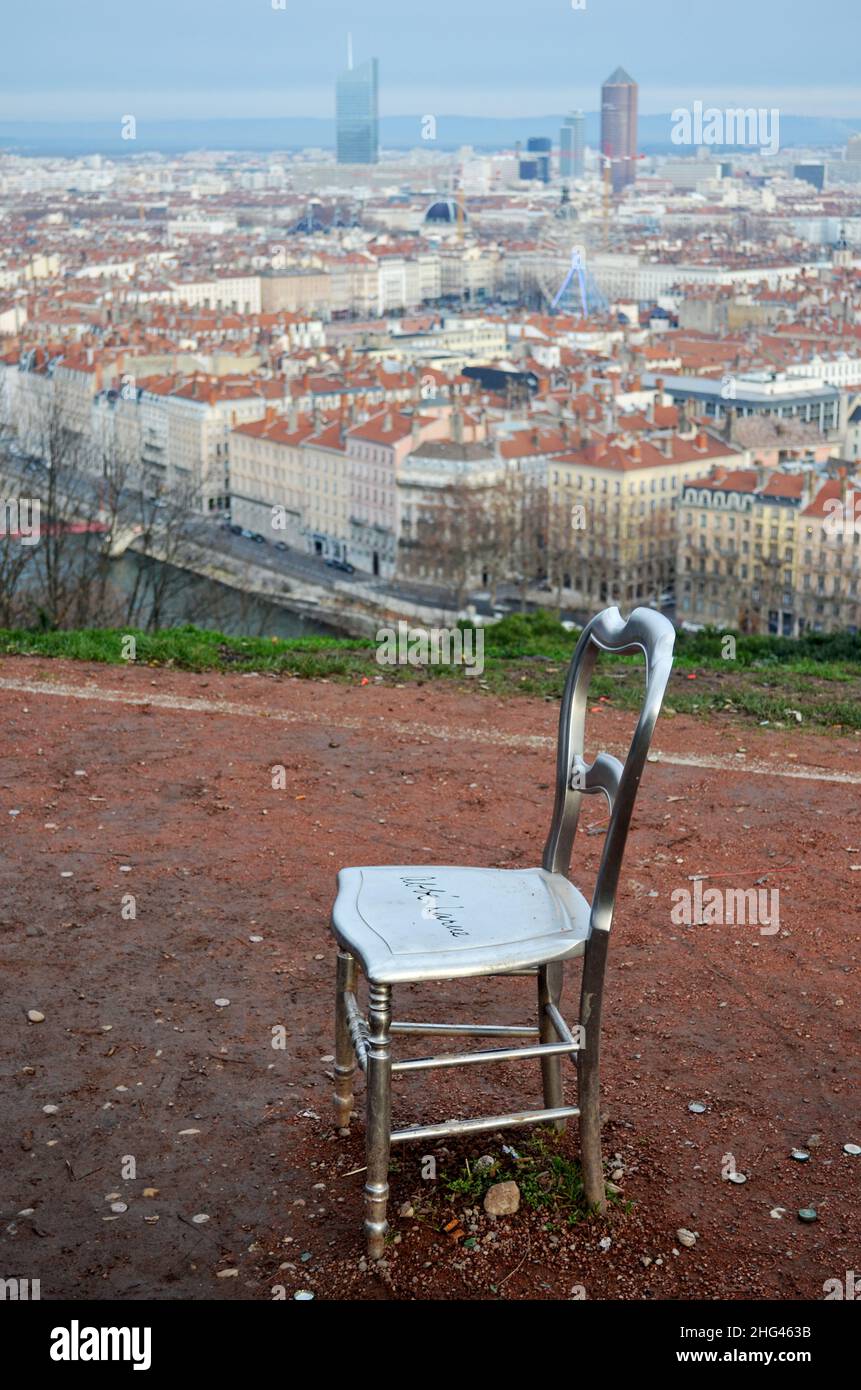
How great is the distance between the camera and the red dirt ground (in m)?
2.67

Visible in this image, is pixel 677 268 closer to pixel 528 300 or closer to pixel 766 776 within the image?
pixel 528 300

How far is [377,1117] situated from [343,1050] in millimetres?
306

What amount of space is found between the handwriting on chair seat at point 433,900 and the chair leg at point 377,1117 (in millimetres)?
154

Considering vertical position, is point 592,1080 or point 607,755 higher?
point 607,755

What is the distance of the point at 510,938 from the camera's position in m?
2.70

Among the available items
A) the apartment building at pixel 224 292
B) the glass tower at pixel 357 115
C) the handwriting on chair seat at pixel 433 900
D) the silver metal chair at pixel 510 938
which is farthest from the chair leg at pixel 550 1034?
the glass tower at pixel 357 115

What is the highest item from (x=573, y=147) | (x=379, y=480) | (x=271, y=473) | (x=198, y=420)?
(x=573, y=147)

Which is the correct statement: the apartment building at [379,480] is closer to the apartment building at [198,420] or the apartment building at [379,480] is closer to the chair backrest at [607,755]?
the apartment building at [198,420]

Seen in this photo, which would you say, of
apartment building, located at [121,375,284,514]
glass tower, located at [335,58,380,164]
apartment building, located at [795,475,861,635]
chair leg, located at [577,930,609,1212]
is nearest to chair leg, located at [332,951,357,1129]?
chair leg, located at [577,930,609,1212]

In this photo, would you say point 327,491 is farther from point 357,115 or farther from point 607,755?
point 357,115

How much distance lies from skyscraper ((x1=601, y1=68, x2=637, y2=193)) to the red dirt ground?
149817mm

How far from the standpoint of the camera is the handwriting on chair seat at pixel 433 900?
107 inches

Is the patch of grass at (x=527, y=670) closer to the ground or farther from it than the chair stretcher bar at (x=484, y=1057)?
closer to the ground

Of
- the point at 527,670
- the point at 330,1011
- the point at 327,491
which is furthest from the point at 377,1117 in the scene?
the point at 327,491
